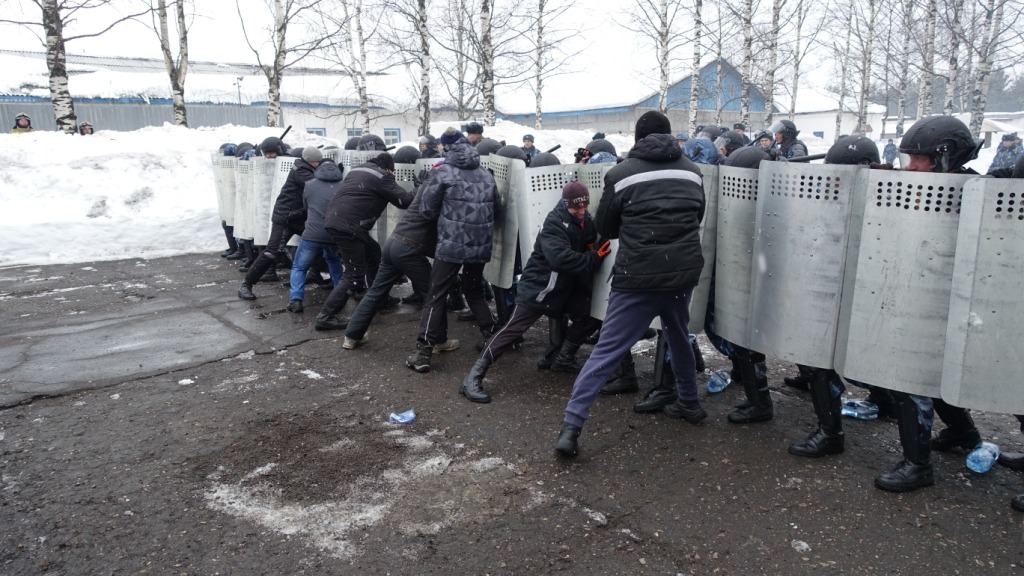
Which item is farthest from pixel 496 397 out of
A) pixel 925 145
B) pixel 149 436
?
pixel 925 145

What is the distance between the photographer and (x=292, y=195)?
332 inches

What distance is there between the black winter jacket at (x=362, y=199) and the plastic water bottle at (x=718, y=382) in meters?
3.42

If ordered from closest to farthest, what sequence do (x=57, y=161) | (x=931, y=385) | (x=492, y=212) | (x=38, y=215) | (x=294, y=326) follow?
(x=931, y=385)
(x=492, y=212)
(x=294, y=326)
(x=38, y=215)
(x=57, y=161)

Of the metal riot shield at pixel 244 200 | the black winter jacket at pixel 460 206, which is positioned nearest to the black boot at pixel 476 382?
the black winter jacket at pixel 460 206

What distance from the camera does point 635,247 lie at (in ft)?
13.2

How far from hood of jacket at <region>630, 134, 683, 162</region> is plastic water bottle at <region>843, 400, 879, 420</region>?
7.44ft

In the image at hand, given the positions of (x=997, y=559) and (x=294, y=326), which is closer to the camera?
(x=997, y=559)

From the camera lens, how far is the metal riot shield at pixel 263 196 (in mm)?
9766

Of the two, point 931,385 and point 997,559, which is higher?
point 931,385

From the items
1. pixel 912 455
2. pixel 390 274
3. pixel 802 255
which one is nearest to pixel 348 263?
pixel 390 274

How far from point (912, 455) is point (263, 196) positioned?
28.5ft

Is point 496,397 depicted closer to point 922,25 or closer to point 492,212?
point 492,212

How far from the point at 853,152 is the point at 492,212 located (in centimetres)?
287

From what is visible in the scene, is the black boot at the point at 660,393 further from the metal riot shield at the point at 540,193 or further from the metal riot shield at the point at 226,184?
the metal riot shield at the point at 226,184
